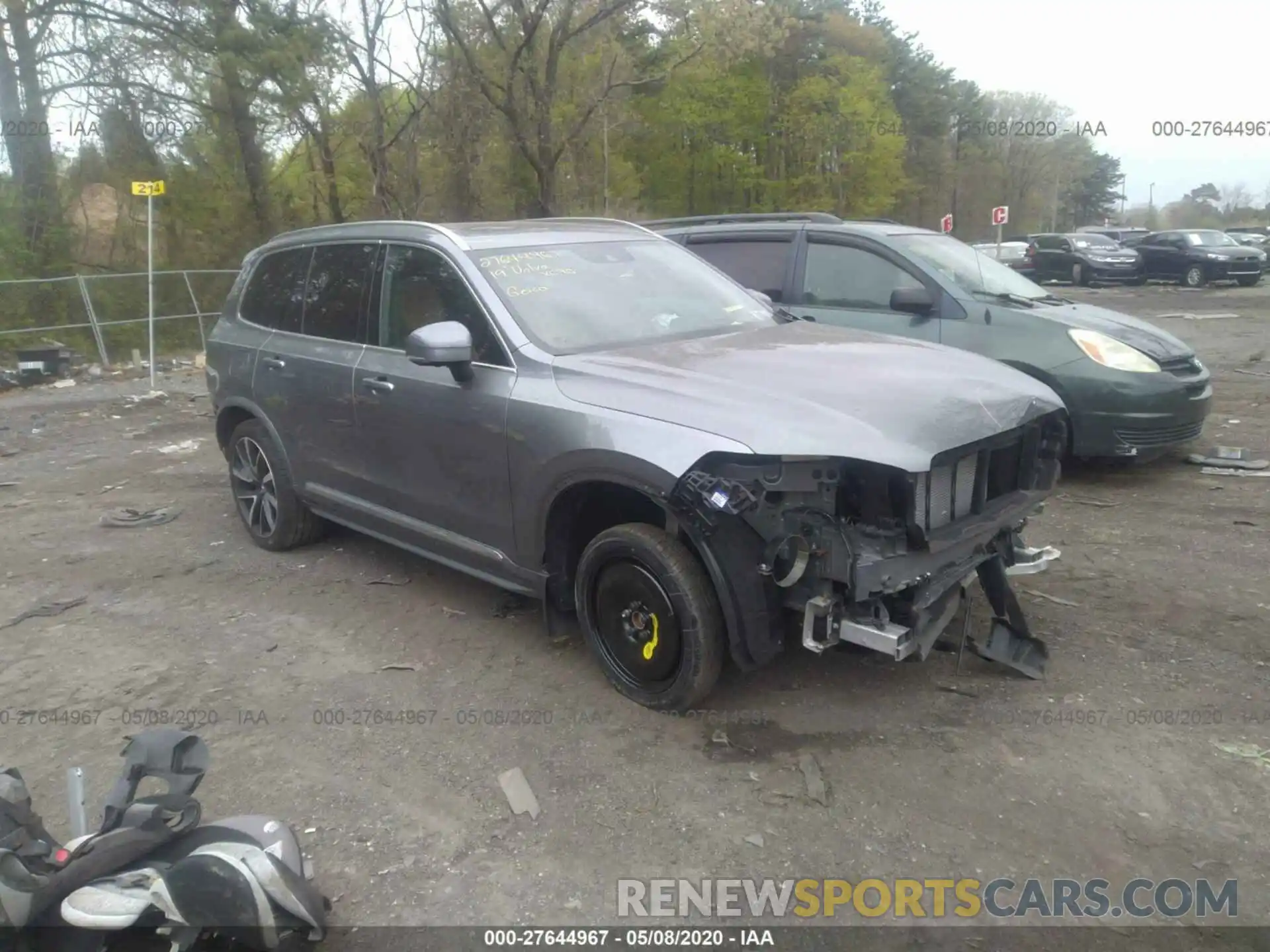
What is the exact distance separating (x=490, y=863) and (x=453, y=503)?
5.92 feet

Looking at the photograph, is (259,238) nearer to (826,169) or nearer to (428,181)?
(428,181)

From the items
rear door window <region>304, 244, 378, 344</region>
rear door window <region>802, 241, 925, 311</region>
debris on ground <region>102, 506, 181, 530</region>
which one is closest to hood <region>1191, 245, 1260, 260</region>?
rear door window <region>802, 241, 925, 311</region>

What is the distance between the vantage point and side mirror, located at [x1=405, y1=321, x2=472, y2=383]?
3.96m

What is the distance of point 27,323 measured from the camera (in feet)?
52.9

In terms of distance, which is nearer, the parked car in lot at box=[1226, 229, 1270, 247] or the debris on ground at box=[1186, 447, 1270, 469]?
the debris on ground at box=[1186, 447, 1270, 469]

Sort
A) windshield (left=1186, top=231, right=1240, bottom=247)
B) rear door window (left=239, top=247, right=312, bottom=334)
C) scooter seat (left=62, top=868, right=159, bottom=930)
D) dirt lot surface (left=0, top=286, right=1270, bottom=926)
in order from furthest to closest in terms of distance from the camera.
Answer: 1. windshield (left=1186, top=231, right=1240, bottom=247)
2. rear door window (left=239, top=247, right=312, bottom=334)
3. dirt lot surface (left=0, top=286, right=1270, bottom=926)
4. scooter seat (left=62, top=868, right=159, bottom=930)

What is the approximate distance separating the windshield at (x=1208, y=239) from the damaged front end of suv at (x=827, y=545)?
25.9 meters

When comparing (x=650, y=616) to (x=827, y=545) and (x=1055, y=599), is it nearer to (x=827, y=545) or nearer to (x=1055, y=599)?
(x=827, y=545)

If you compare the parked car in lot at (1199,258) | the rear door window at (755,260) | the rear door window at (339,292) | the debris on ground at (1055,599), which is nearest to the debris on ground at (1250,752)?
the debris on ground at (1055,599)

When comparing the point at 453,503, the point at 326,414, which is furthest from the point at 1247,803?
the point at 326,414

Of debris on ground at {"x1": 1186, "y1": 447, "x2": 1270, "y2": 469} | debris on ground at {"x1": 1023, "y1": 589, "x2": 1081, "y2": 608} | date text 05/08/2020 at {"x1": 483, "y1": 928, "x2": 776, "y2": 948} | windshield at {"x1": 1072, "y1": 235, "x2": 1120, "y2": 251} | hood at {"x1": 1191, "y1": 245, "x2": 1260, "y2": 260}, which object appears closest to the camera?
date text 05/08/2020 at {"x1": 483, "y1": 928, "x2": 776, "y2": 948}

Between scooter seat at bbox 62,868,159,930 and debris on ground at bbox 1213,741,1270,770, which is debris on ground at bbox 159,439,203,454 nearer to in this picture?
scooter seat at bbox 62,868,159,930

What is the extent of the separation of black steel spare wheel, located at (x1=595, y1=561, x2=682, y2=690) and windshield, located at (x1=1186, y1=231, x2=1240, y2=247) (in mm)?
26380

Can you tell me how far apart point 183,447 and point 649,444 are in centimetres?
740
